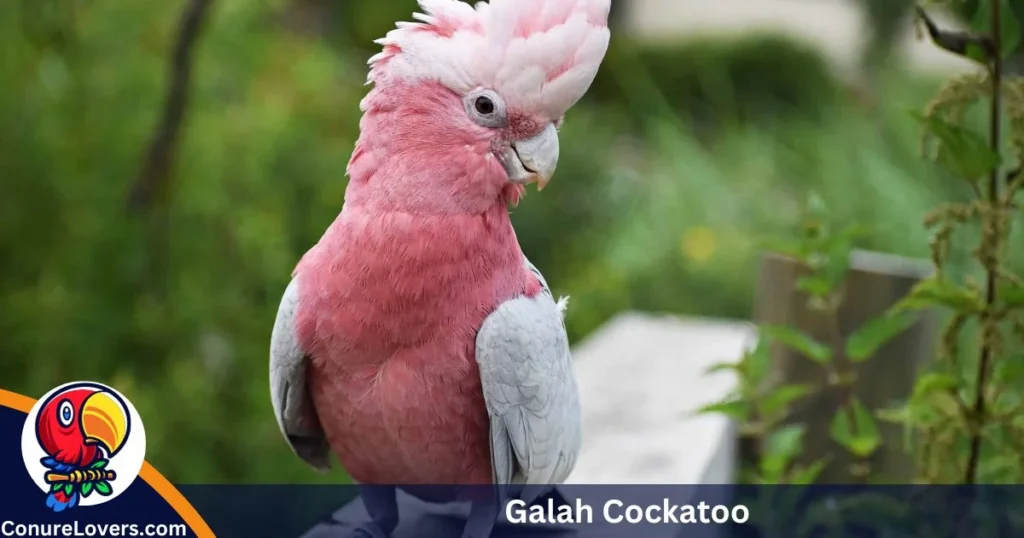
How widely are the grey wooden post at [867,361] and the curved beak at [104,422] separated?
43.4 inches

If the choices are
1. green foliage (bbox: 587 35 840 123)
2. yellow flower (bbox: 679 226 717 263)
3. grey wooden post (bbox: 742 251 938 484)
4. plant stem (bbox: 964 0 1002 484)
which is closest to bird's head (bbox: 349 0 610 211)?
plant stem (bbox: 964 0 1002 484)

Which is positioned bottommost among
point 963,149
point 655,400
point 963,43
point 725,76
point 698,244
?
point 655,400

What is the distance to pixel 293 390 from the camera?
0.78 m

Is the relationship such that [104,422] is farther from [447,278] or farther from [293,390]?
[447,278]

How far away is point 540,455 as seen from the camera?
2.49 feet

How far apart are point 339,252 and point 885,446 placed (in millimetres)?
1209

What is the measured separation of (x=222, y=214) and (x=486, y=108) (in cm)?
128

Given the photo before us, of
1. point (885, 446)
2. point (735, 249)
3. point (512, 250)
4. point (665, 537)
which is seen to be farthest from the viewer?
point (735, 249)

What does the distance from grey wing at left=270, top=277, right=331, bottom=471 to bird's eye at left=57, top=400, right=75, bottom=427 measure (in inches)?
7.0

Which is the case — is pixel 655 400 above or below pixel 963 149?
below

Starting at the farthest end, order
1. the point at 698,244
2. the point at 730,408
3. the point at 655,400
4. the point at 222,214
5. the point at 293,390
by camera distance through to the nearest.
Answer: the point at 698,244 < the point at 222,214 < the point at 655,400 < the point at 730,408 < the point at 293,390

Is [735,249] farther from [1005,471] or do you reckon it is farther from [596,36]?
[596,36]

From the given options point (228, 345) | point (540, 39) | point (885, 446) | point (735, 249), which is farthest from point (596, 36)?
point (735, 249)

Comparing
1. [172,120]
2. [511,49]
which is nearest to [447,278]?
[511,49]
